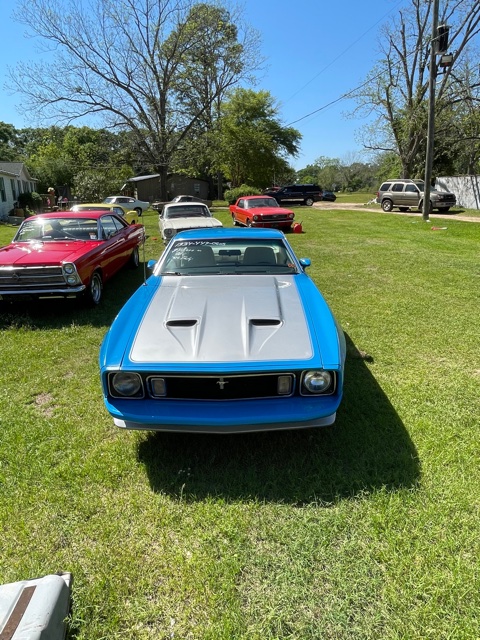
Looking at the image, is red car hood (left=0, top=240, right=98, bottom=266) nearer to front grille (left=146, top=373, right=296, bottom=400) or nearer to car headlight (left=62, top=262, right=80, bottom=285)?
car headlight (left=62, top=262, right=80, bottom=285)

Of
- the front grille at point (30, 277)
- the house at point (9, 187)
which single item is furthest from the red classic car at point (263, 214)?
the house at point (9, 187)

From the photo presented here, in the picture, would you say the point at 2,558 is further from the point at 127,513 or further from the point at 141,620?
the point at 141,620

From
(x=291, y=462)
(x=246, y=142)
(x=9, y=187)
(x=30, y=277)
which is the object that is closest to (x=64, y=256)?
(x=30, y=277)

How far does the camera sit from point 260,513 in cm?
240

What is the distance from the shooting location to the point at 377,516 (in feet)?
7.63

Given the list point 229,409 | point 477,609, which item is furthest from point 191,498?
point 477,609

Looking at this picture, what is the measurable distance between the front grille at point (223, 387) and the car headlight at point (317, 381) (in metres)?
0.08

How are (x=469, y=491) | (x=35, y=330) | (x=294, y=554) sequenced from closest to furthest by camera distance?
(x=294, y=554)
(x=469, y=491)
(x=35, y=330)

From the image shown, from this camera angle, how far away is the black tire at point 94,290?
243 inches

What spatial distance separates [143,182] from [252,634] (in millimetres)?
50656

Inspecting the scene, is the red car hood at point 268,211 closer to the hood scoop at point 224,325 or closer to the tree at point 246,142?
the hood scoop at point 224,325

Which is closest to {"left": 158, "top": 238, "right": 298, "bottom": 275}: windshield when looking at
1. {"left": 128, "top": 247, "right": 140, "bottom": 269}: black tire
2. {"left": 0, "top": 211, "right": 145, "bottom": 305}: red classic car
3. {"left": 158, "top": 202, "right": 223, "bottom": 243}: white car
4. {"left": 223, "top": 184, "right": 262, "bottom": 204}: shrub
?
{"left": 0, "top": 211, "right": 145, "bottom": 305}: red classic car

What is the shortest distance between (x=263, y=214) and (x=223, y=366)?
14650 millimetres

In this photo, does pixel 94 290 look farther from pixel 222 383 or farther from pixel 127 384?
pixel 222 383
